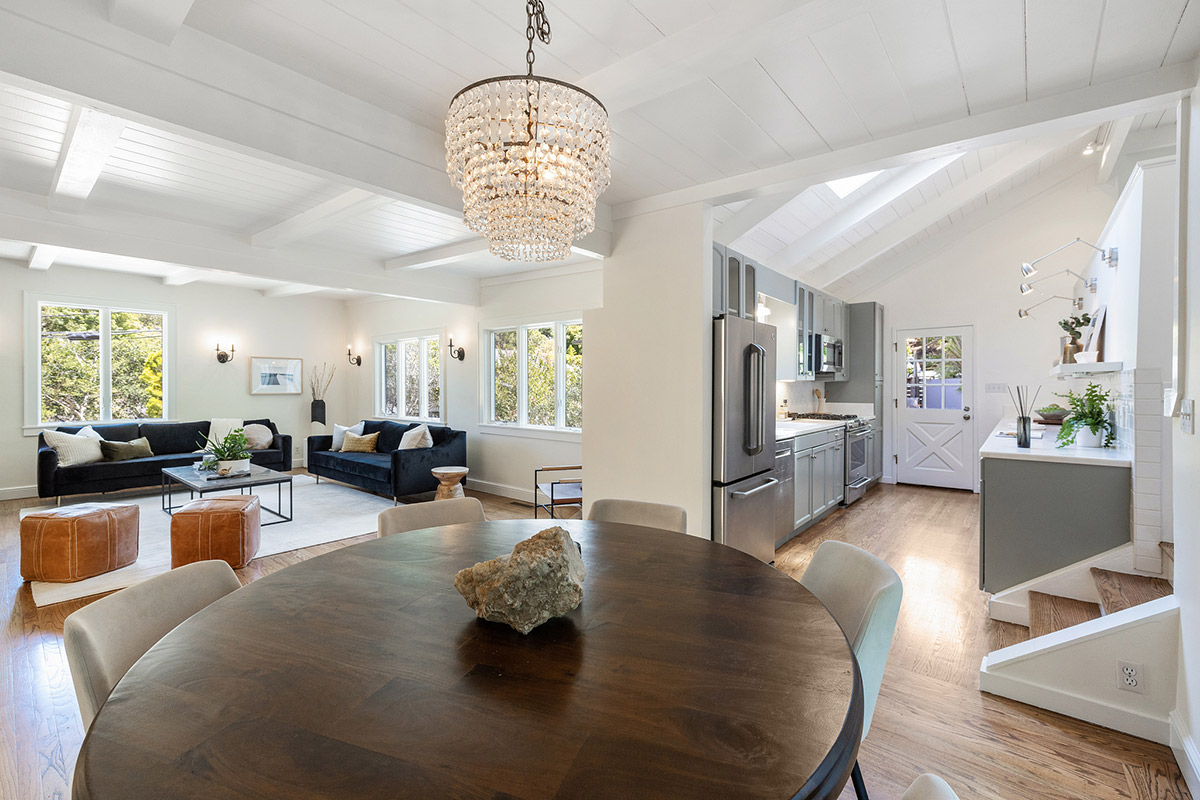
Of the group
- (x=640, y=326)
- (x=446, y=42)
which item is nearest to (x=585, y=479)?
(x=640, y=326)

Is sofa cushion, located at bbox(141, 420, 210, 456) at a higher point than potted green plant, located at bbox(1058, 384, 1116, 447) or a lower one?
lower

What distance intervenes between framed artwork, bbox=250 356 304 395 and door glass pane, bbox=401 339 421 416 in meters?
1.70

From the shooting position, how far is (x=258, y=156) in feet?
6.93

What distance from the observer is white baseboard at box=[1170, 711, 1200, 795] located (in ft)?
5.51

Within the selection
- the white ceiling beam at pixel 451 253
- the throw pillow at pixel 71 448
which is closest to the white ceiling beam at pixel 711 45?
the white ceiling beam at pixel 451 253

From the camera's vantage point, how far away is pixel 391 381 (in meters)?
8.05

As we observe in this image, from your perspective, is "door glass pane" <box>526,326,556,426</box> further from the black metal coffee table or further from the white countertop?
the white countertop

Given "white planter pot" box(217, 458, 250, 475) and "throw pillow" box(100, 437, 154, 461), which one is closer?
"white planter pot" box(217, 458, 250, 475)

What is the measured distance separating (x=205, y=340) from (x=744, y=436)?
23.6 ft

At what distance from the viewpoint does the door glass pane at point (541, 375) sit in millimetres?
6098

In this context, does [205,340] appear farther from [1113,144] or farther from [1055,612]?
[1113,144]

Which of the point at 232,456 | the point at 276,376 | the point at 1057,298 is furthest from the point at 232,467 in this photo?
the point at 1057,298

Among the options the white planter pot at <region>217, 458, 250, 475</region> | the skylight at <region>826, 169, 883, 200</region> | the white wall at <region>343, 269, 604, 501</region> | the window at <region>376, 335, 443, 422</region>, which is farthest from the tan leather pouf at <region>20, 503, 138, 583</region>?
the skylight at <region>826, 169, 883, 200</region>

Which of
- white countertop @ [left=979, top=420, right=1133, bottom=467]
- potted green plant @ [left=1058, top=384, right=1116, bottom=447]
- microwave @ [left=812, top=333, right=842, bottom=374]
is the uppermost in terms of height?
microwave @ [left=812, top=333, right=842, bottom=374]
